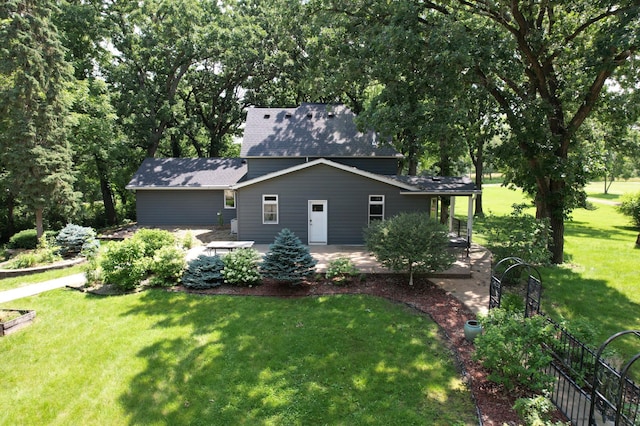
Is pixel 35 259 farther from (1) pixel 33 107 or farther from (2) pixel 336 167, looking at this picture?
(2) pixel 336 167

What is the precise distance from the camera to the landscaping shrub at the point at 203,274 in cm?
1048

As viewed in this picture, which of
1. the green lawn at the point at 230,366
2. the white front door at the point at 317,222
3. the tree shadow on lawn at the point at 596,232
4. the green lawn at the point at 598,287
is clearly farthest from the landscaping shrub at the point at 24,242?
the tree shadow on lawn at the point at 596,232

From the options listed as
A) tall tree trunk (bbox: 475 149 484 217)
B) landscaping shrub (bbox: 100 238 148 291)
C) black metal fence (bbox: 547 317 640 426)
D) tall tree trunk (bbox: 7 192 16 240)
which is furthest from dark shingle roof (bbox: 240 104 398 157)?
black metal fence (bbox: 547 317 640 426)

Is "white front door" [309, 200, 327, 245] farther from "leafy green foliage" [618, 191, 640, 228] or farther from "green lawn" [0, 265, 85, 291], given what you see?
"leafy green foliage" [618, 191, 640, 228]

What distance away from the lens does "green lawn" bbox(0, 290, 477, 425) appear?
554 centimetres

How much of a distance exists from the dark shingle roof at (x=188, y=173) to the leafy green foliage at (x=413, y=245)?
42.9ft

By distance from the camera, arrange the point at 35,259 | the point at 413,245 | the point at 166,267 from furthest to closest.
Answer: the point at 35,259
the point at 166,267
the point at 413,245

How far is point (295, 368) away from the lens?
6.63m

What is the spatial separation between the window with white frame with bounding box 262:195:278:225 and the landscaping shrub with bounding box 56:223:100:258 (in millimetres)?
6615

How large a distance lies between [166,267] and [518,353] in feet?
30.0

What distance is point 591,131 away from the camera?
15.1m

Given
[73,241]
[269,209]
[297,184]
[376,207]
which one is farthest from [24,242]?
[376,207]

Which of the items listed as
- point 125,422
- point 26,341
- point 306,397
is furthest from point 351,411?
point 26,341

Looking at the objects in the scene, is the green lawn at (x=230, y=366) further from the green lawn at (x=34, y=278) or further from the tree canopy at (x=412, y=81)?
the tree canopy at (x=412, y=81)
